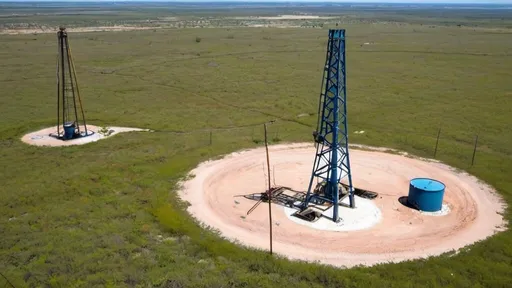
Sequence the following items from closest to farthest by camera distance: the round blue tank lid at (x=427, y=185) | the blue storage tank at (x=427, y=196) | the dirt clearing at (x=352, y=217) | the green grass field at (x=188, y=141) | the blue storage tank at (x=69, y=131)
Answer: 1. the green grass field at (x=188, y=141)
2. the dirt clearing at (x=352, y=217)
3. the blue storage tank at (x=427, y=196)
4. the round blue tank lid at (x=427, y=185)
5. the blue storage tank at (x=69, y=131)

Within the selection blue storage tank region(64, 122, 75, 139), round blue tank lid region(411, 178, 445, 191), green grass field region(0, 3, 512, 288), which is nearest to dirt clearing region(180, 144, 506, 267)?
green grass field region(0, 3, 512, 288)

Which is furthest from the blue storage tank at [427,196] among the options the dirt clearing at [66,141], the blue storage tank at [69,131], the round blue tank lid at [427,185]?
the blue storage tank at [69,131]

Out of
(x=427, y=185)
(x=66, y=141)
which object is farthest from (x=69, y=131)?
(x=427, y=185)

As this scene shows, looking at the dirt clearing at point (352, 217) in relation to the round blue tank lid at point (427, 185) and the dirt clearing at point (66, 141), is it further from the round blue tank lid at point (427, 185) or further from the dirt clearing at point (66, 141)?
the dirt clearing at point (66, 141)

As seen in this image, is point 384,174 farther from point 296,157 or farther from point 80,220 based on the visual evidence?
point 80,220

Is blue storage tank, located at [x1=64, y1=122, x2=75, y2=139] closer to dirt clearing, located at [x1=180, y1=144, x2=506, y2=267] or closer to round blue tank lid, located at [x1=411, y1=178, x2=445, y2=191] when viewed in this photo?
dirt clearing, located at [x1=180, y1=144, x2=506, y2=267]

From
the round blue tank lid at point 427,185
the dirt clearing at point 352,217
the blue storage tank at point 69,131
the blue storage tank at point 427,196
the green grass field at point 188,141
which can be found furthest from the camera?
the blue storage tank at point 69,131

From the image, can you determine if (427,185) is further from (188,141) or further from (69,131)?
(69,131)
